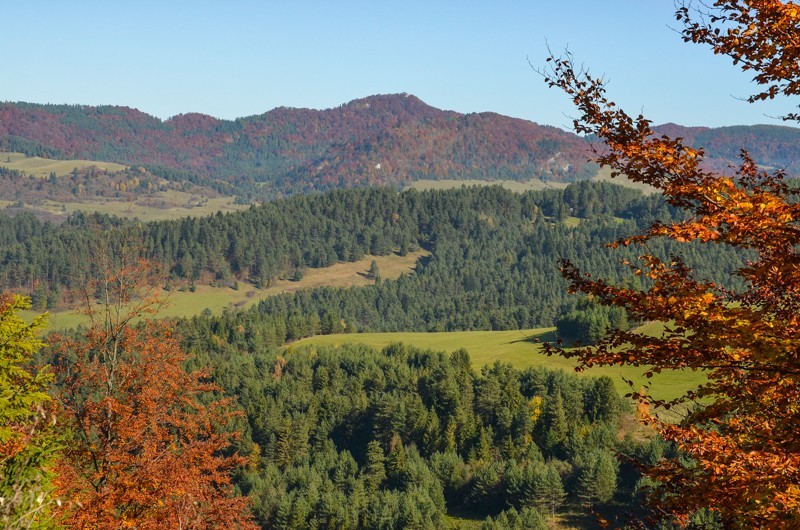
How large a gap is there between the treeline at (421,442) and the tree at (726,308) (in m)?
71.3

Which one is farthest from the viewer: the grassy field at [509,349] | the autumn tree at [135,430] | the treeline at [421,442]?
the grassy field at [509,349]

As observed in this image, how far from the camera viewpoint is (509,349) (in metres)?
143

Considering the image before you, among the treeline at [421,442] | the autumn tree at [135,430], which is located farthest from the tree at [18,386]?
the treeline at [421,442]

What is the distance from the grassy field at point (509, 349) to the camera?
107 m

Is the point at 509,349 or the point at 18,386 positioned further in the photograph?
the point at 509,349

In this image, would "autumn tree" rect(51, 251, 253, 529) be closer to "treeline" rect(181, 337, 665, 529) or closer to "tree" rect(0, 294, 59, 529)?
"tree" rect(0, 294, 59, 529)

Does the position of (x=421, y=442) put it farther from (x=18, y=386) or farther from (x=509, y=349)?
(x=18, y=386)

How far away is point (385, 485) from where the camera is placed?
10281 cm

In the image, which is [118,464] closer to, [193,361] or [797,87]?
[797,87]

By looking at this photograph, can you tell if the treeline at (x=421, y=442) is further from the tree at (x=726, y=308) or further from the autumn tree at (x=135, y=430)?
→ the tree at (x=726, y=308)

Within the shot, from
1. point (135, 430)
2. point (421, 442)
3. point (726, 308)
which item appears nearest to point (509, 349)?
point (421, 442)

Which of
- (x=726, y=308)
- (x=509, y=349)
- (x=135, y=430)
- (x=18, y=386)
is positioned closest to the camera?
(x=726, y=308)

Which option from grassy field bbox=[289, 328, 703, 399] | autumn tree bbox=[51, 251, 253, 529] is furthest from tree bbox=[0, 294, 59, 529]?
grassy field bbox=[289, 328, 703, 399]

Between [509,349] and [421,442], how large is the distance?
36.5 meters
